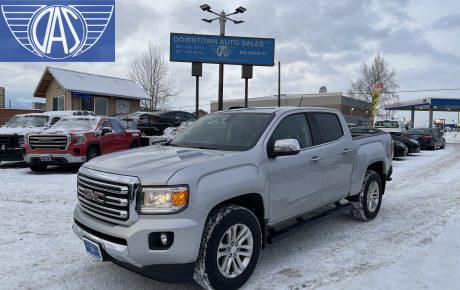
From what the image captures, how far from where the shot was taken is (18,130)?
12.7 m

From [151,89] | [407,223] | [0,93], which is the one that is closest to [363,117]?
[151,89]

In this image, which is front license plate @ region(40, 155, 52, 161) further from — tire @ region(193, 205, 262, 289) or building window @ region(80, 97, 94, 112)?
building window @ region(80, 97, 94, 112)

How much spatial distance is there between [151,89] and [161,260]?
A: 1492 inches

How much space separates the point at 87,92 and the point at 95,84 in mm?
1910

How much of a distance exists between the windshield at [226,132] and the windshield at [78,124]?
7.50m

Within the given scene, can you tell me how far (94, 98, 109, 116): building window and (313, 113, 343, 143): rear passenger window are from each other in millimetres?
27033

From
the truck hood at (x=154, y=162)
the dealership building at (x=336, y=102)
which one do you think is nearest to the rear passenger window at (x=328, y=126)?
the truck hood at (x=154, y=162)

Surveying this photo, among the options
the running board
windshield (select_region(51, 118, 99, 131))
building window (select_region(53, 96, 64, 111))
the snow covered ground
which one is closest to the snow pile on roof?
building window (select_region(53, 96, 64, 111))

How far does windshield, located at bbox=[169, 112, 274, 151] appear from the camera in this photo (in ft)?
14.3

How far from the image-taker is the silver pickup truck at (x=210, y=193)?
3266 millimetres

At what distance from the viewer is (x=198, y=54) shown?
2325 cm

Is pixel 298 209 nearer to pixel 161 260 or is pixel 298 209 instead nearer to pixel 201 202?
pixel 201 202

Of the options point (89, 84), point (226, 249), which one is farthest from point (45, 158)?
point (89, 84)

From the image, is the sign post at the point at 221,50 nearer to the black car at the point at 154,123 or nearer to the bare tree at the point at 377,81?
the black car at the point at 154,123
